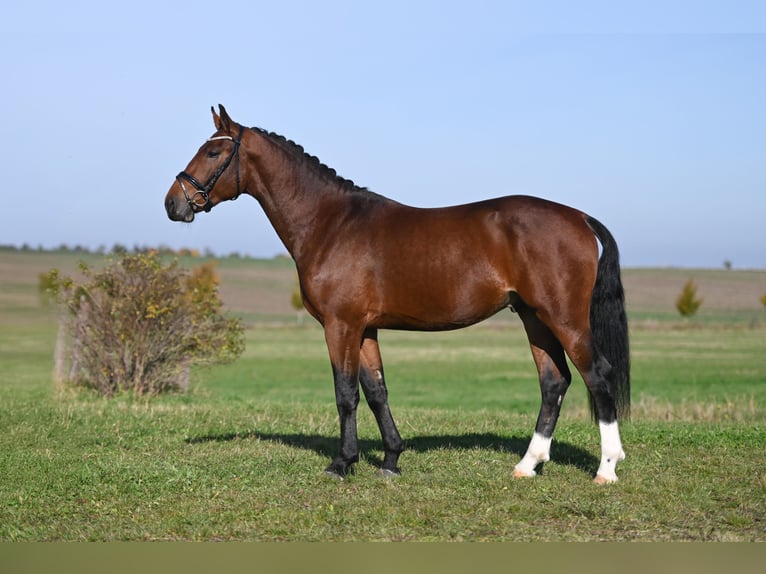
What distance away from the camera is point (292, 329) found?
201ft

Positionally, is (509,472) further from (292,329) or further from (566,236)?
(292,329)

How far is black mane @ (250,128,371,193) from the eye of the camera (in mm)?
7738

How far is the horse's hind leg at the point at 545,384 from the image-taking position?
718 cm

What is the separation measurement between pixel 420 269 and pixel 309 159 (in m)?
1.68

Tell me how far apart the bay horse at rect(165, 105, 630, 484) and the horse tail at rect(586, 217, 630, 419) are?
0.4 inches

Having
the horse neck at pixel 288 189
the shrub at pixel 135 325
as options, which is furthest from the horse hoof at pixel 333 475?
the shrub at pixel 135 325

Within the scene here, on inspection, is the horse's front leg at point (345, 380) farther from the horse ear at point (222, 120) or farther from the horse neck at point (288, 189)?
the horse ear at point (222, 120)

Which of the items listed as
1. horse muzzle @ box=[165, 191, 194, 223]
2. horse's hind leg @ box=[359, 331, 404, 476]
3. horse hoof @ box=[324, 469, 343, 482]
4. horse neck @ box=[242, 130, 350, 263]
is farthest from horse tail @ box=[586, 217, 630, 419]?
horse muzzle @ box=[165, 191, 194, 223]

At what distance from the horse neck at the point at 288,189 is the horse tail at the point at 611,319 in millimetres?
2474

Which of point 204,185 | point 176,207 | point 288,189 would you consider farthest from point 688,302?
point 176,207

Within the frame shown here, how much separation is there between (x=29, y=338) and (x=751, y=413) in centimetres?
4470

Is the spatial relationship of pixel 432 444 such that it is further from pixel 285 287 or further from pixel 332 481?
pixel 285 287

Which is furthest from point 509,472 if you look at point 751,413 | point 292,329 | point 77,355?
point 292,329

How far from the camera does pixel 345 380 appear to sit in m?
7.22
